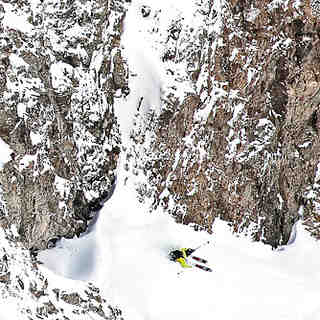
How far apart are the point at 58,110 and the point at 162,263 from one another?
5.05m

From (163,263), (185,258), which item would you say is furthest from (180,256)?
(163,263)

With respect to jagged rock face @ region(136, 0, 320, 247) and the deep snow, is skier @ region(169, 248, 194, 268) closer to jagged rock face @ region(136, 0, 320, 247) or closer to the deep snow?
the deep snow

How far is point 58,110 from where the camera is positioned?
15258mm

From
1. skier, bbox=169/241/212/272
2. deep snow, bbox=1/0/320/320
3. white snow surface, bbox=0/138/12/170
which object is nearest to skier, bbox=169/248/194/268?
skier, bbox=169/241/212/272

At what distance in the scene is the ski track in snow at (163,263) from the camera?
14633mm

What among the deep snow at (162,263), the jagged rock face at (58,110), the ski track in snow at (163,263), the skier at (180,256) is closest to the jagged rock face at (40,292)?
the deep snow at (162,263)

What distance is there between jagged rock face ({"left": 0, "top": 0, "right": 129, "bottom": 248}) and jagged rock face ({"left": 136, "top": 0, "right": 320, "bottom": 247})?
62.8 inches

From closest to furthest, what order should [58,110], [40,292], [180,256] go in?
[40,292] → [58,110] → [180,256]

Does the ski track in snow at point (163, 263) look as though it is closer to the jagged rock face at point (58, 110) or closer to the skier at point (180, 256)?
the skier at point (180, 256)

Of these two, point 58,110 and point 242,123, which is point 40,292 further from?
point 242,123

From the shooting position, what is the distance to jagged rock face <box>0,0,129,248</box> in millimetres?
13820

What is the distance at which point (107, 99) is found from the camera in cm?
1684

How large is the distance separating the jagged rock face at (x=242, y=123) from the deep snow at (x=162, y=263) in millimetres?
597

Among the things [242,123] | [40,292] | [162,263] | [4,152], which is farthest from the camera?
[242,123]
